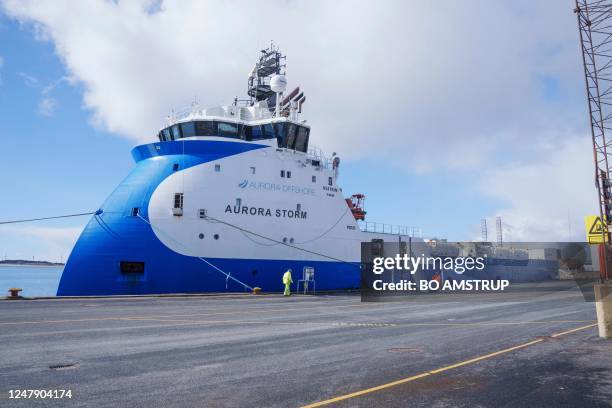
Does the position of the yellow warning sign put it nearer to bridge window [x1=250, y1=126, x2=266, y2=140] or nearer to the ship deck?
the ship deck

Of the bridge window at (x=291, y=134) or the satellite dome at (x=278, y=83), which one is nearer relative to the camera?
the bridge window at (x=291, y=134)

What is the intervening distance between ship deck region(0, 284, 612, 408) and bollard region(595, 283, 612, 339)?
453 millimetres

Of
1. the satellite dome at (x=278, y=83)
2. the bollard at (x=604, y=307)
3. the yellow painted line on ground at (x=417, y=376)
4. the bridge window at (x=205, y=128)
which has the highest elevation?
the satellite dome at (x=278, y=83)

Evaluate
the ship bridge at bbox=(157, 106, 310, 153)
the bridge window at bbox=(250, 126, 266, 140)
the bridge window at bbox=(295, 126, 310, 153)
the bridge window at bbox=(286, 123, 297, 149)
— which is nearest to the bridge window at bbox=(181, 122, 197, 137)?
the ship bridge at bbox=(157, 106, 310, 153)

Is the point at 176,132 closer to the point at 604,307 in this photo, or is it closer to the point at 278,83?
the point at 278,83

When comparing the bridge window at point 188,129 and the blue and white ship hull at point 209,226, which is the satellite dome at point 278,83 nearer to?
the blue and white ship hull at point 209,226

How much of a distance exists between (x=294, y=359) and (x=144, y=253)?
15.6 metres

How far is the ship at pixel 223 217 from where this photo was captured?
21.7m

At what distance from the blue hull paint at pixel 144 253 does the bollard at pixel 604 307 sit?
17.4m

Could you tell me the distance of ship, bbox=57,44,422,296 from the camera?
21672 mm

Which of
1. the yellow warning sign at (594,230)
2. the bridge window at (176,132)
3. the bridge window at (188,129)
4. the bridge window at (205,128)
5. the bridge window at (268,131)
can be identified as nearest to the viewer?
the yellow warning sign at (594,230)

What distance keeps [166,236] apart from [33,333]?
1211cm

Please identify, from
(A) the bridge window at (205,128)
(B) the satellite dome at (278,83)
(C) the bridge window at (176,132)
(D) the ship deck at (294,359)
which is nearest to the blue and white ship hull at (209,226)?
(A) the bridge window at (205,128)

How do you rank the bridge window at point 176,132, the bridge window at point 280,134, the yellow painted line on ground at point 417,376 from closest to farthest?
the yellow painted line on ground at point 417,376, the bridge window at point 176,132, the bridge window at point 280,134
